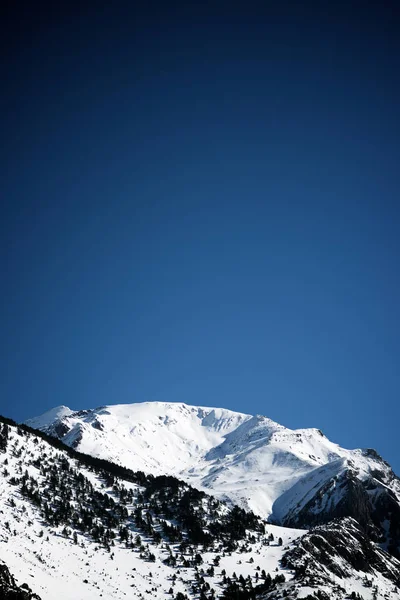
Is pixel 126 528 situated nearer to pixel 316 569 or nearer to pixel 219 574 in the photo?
pixel 219 574

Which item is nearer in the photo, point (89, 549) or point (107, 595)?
point (107, 595)

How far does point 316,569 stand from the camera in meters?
180

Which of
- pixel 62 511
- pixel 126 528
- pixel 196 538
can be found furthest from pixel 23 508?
pixel 196 538

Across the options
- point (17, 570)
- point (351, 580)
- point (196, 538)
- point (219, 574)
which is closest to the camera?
point (17, 570)

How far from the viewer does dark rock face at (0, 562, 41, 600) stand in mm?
117500

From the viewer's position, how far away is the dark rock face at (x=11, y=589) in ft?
385

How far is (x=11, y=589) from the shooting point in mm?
120250

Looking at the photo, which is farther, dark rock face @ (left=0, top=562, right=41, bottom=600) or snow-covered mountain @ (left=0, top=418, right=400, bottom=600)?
snow-covered mountain @ (left=0, top=418, right=400, bottom=600)

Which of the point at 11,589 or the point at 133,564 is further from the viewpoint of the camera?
the point at 133,564

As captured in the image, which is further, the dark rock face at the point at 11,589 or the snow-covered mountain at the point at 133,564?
the snow-covered mountain at the point at 133,564

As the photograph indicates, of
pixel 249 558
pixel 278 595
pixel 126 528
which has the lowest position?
pixel 278 595

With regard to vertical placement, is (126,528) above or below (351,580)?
above

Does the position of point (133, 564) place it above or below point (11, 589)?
above

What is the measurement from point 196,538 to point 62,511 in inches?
1984
